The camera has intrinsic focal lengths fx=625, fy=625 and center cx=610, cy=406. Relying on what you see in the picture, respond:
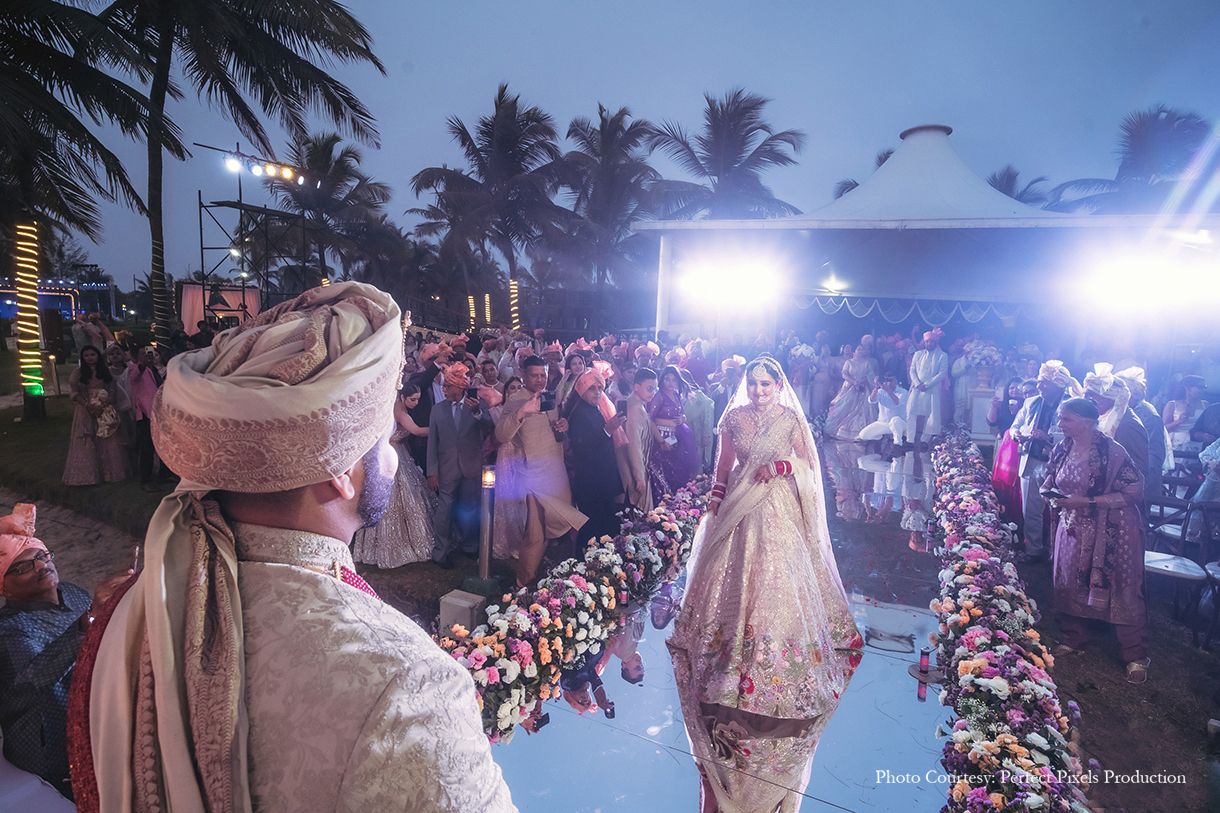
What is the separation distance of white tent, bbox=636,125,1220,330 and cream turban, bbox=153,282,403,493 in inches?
557

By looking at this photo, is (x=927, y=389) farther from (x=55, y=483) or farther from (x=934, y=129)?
(x=55, y=483)

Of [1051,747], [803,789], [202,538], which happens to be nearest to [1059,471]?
[1051,747]

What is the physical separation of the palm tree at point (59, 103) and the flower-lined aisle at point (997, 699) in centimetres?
1141

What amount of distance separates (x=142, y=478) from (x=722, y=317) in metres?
13.2

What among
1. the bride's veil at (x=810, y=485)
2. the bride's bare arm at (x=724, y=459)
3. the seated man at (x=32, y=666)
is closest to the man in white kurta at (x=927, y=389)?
the bride's veil at (x=810, y=485)

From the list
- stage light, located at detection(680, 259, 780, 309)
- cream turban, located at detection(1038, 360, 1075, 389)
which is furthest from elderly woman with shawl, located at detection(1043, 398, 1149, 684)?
stage light, located at detection(680, 259, 780, 309)

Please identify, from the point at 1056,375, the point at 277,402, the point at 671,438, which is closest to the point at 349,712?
the point at 277,402

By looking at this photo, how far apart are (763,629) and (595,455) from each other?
2.31m

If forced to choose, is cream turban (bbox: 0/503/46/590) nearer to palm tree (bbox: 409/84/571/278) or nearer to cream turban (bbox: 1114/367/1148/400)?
cream turban (bbox: 1114/367/1148/400)

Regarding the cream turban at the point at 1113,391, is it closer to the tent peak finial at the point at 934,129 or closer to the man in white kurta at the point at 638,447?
the man in white kurta at the point at 638,447

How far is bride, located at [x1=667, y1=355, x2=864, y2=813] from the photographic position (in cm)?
353

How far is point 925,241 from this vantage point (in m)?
18.6

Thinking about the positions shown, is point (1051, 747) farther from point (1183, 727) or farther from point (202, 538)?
point (202, 538)

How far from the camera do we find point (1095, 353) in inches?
471
